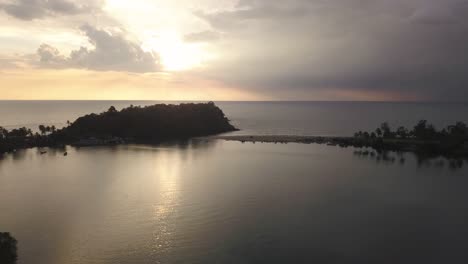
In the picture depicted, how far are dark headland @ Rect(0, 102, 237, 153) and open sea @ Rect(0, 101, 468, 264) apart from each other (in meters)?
22.1

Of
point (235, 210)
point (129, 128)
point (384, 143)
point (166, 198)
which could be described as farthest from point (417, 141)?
point (129, 128)

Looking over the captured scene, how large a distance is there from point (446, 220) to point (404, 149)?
46015 mm

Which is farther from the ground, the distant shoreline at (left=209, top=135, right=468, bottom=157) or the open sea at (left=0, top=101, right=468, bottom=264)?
the distant shoreline at (left=209, top=135, right=468, bottom=157)

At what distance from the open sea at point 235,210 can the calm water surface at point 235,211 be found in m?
0.14

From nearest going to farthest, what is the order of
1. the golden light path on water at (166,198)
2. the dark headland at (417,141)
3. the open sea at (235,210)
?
the open sea at (235,210) → the golden light path on water at (166,198) → the dark headland at (417,141)

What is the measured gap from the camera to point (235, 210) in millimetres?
35844

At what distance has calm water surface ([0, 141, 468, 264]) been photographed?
2689 centimetres

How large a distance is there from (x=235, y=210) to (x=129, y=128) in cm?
7137

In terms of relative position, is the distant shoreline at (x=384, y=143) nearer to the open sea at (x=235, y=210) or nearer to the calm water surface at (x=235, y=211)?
the open sea at (x=235, y=210)

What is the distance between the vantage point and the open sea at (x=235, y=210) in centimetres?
2686

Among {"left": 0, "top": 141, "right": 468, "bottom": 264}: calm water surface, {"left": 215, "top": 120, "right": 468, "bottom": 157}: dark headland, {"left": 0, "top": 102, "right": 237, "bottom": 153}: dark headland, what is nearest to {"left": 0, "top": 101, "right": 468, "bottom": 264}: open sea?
{"left": 0, "top": 141, "right": 468, "bottom": 264}: calm water surface

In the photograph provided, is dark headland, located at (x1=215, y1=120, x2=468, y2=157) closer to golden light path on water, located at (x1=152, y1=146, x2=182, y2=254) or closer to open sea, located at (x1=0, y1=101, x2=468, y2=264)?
open sea, located at (x1=0, y1=101, x2=468, y2=264)

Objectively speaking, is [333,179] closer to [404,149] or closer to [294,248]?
[294,248]

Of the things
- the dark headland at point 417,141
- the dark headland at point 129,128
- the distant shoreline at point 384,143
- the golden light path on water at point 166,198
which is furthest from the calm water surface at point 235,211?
the dark headland at point 129,128
